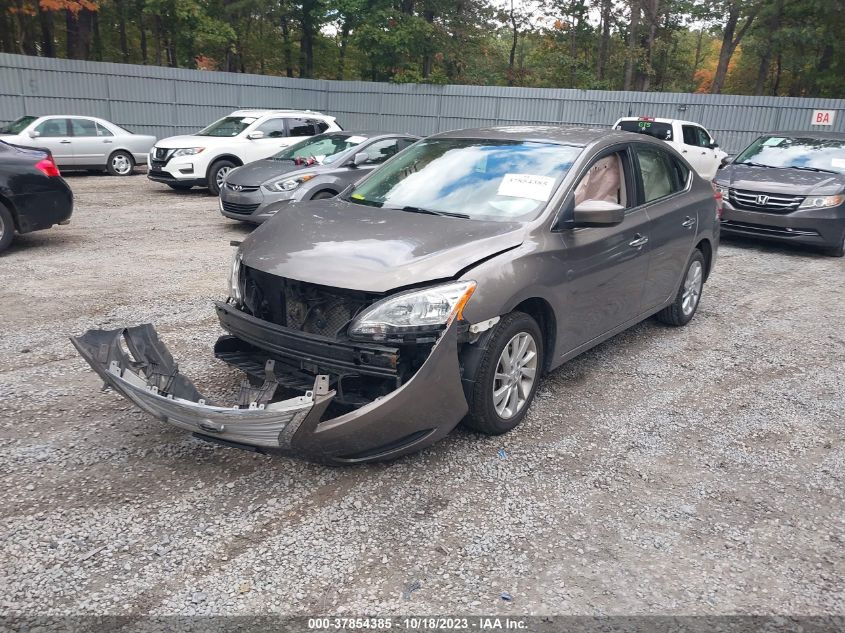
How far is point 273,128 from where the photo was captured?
14.8 meters

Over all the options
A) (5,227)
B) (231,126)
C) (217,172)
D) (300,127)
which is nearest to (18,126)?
(231,126)

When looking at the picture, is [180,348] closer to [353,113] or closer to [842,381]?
[842,381]

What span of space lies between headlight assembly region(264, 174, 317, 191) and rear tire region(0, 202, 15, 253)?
127 inches

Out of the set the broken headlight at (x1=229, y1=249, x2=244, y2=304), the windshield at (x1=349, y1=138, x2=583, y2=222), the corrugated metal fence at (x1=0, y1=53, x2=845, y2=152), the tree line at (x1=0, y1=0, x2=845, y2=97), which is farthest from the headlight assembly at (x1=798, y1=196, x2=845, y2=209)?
the tree line at (x1=0, y1=0, x2=845, y2=97)

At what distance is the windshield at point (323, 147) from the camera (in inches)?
423

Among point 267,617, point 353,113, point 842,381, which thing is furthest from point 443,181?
point 353,113

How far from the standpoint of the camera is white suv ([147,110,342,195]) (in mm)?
13852

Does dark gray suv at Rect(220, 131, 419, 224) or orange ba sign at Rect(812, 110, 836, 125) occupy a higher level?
orange ba sign at Rect(812, 110, 836, 125)

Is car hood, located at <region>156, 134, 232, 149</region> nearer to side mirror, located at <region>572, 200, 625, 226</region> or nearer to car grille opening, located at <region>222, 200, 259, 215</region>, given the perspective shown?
car grille opening, located at <region>222, 200, 259, 215</region>

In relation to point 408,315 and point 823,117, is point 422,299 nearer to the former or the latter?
point 408,315

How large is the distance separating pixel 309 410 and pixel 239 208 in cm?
748

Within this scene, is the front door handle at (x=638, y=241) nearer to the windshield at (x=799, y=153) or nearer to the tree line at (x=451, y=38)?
the windshield at (x=799, y=153)

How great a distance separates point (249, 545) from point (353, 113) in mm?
23140

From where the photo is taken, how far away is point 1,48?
2802 cm
